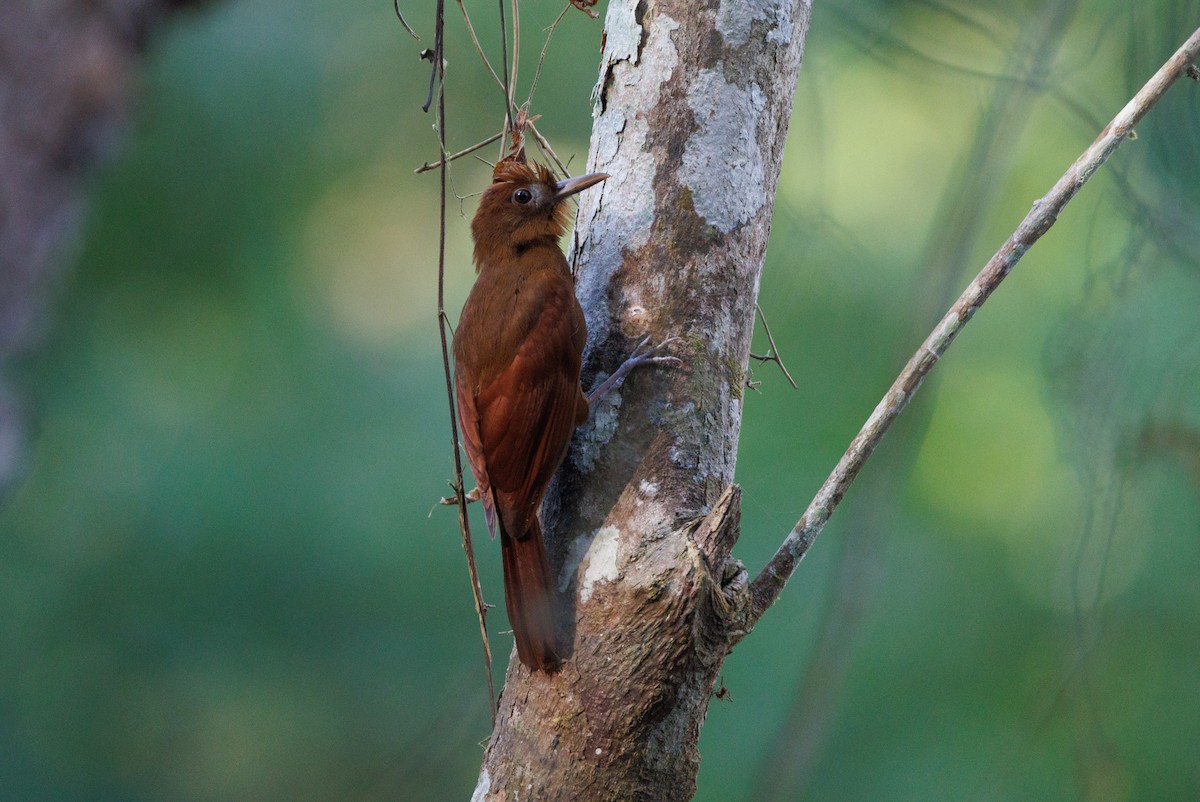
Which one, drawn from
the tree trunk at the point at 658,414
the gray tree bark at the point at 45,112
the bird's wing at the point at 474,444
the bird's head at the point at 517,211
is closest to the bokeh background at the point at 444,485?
the bird's head at the point at 517,211

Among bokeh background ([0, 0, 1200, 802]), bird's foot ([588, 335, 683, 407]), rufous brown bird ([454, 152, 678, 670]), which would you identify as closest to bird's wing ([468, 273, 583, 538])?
rufous brown bird ([454, 152, 678, 670])

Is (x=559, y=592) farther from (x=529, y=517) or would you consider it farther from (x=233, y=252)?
(x=233, y=252)

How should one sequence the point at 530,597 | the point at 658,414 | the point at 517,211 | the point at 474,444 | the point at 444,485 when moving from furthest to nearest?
the point at 444,485
the point at 517,211
the point at 474,444
the point at 658,414
the point at 530,597

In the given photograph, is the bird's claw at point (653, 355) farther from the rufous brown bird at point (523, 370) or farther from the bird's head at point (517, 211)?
the bird's head at point (517, 211)

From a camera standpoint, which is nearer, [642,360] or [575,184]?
[642,360]

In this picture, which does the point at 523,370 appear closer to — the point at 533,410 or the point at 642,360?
the point at 533,410

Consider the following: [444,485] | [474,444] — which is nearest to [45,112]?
[474,444]

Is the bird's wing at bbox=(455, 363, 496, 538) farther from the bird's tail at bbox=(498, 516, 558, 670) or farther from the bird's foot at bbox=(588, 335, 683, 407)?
the bird's foot at bbox=(588, 335, 683, 407)

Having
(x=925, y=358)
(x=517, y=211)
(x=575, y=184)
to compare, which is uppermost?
(x=517, y=211)
